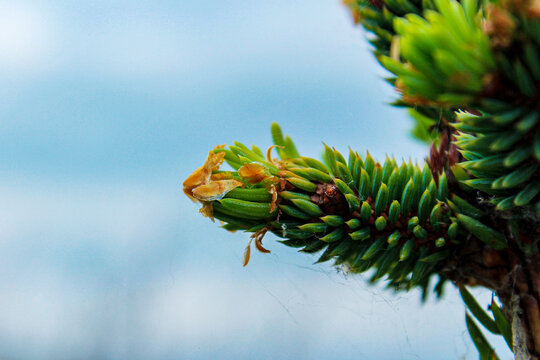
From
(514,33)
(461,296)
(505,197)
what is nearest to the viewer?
(514,33)

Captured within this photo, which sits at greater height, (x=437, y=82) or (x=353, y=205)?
(x=437, y=82)

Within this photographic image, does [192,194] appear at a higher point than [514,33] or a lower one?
lower

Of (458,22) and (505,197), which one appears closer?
(458,22)

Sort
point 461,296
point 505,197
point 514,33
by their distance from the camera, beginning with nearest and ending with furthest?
point 514,33
point 505,197
point 461,296

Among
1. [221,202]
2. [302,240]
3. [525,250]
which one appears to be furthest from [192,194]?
[525,250]

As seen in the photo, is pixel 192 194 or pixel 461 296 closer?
pixel 192 194

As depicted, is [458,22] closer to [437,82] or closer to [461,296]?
[437,82]

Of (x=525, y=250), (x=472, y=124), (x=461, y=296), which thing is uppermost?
(x=472, y=124)

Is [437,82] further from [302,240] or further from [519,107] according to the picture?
[302,240]

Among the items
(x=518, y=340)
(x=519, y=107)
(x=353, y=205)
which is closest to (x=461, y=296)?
(x=518, y=340)
